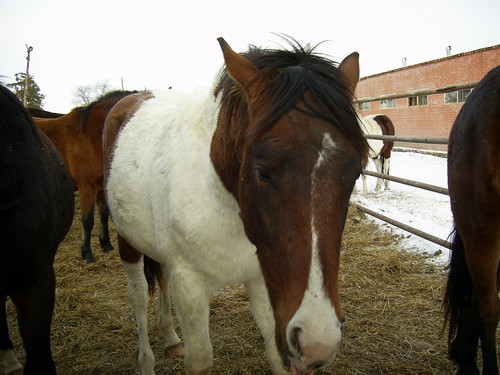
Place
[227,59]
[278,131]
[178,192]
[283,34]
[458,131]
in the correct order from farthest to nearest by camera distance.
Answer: [458,131]
[178,192]
[283,34]
[227,59]
[278,131]

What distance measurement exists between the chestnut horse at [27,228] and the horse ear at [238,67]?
44.1 inches

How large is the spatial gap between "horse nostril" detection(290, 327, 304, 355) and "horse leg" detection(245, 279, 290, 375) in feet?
2.89

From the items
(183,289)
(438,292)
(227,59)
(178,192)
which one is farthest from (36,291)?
(438,292)

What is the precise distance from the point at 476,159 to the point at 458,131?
0.26 meters

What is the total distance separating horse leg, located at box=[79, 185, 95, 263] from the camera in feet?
16.1

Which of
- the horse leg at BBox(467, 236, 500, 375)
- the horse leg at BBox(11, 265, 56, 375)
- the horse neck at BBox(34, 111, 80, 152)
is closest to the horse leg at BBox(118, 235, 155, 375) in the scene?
the horse leg at BBox(11, 265, 56, 375)

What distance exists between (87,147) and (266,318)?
4.66m

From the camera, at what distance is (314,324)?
0.99m

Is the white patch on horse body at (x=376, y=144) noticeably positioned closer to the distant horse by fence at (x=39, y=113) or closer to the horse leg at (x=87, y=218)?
the horse leg at (x=87, y=218)

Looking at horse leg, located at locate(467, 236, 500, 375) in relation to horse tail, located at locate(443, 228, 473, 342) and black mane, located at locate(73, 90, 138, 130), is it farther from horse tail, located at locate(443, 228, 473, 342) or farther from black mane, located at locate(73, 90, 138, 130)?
black mane, located at locate(73, 90, 138, 130)

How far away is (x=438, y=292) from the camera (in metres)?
3.32

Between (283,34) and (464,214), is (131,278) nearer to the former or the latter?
(283,34)

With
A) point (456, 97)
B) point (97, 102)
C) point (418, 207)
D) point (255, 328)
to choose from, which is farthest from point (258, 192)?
point (456, 97)

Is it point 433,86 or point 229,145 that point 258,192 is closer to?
point 229,145
